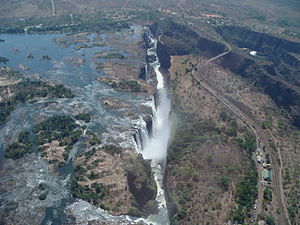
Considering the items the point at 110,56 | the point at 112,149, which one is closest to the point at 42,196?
the point at 112,149

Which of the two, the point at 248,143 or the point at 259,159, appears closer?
the point at 259,159

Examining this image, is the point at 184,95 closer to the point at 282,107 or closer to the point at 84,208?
the point at 282,107

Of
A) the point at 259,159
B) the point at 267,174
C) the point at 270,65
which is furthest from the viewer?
the point at 270,65

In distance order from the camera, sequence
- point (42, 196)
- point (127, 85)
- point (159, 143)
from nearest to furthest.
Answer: point (42, 196), point (159, 143), point (127, 85)

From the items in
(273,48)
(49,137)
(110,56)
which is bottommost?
(273,48)

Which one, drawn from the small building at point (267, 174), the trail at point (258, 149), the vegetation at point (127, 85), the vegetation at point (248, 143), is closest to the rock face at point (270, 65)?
the trail at point (258, 149)

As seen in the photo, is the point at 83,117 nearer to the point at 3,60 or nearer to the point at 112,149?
the point at 112,149

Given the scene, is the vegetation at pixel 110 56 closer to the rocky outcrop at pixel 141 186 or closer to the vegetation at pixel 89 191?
the rocky outcrop at pixel 141 186

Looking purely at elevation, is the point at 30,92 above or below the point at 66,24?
above
